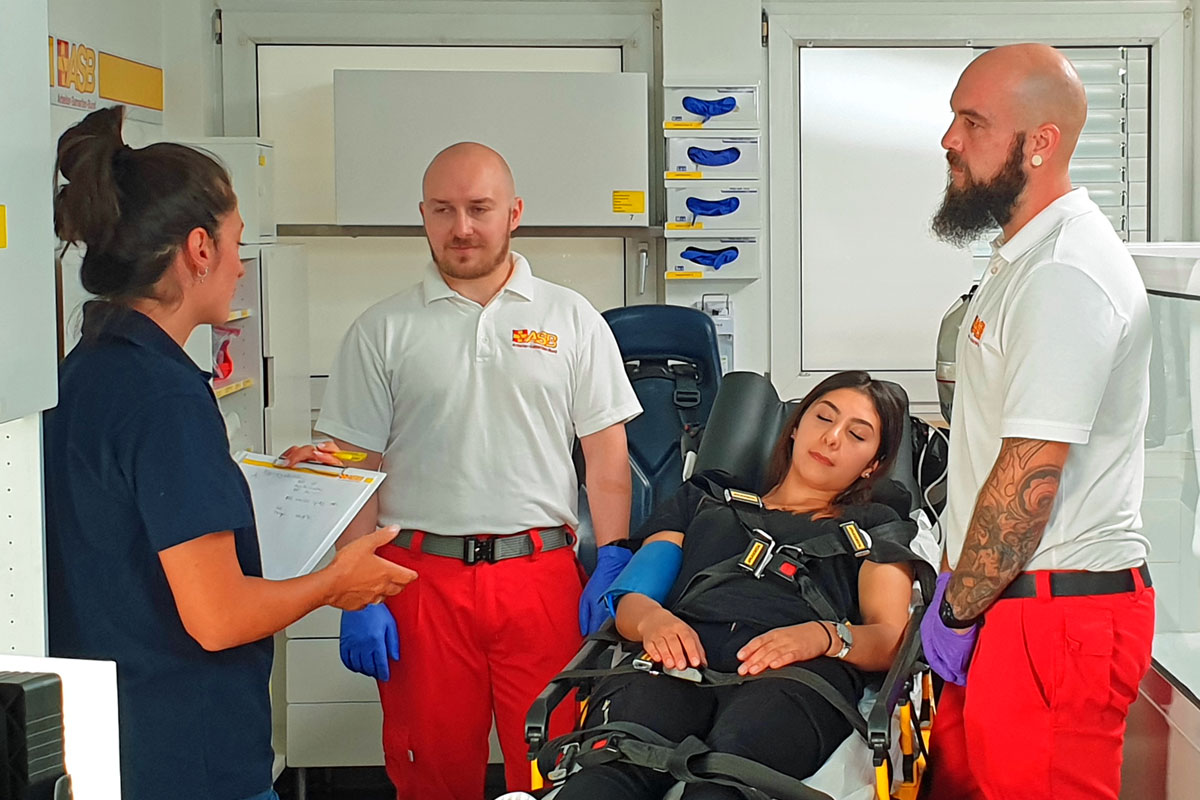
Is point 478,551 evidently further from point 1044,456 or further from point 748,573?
point 1044,456

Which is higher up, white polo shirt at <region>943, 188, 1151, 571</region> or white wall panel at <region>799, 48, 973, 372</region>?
white wall panel at <region>799, 48, 973, 372</region>

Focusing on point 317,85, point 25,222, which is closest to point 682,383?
point 317,85

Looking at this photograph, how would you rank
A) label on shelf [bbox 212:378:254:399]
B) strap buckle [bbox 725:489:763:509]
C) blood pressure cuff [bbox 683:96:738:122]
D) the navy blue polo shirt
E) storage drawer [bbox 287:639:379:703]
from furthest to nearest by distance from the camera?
1. blood pressure cuff [bbox 683:96:738:122]
2. storage drawer [bbox 287:639:379:703]
3. label on shelf [bbox 212:378:254:399]
4. strap buckle [bbox 725:489:763:509]
5. the navy blue polo shirt

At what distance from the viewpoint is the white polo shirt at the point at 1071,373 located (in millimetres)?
1757

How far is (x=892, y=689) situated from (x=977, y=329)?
0.58 meters

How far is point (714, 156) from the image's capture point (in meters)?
3.74

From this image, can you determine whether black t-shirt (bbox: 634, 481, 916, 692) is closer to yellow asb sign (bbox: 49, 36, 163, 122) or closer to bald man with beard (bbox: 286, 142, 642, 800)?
bald man with beard (bbox: 286, 142, 642, 800)

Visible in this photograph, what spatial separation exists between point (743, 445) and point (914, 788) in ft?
2.83

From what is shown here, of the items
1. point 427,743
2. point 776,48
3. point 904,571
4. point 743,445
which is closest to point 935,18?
point 776,48

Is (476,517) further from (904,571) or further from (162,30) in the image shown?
(162,30)

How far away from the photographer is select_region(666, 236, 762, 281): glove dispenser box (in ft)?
12.4

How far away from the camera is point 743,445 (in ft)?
8.93

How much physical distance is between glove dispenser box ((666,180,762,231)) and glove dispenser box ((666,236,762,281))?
0.15ft

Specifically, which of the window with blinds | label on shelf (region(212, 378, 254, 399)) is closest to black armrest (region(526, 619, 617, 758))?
label on shelf (region(212, 378, 254, 399))
